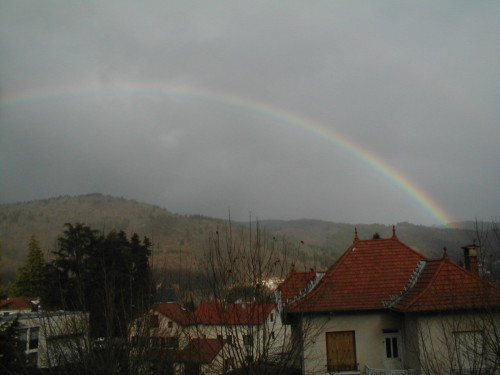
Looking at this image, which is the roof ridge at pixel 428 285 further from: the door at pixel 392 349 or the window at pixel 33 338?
the window at pixel 33 338

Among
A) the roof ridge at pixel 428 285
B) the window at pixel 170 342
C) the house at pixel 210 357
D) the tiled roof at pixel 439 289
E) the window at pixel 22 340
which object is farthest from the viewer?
the window at pixel 22 340

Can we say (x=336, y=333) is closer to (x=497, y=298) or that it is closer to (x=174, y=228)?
(x=497, y=298)

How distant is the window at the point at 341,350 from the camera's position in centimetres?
1842

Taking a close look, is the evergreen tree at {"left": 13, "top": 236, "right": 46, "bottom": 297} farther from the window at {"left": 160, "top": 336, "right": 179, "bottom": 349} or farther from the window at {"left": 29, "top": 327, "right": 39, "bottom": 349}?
the window at {"left": 160, "top": 336, "right": 179, "bottom": 349}

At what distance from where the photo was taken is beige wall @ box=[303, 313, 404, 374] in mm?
18438

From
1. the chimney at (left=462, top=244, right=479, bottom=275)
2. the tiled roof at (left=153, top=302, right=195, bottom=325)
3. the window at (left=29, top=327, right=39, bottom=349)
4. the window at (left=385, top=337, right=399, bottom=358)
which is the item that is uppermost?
the chimney at (left=462, top=244, right=479, bottom=275)

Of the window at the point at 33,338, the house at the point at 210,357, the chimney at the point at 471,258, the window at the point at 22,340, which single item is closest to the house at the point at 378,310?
the chimney at the point at 471,258

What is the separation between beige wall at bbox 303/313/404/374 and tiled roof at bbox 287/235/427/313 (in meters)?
0.55

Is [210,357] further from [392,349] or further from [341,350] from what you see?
[392,349]

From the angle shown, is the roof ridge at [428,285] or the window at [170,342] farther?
the roof ridge at [428,285]

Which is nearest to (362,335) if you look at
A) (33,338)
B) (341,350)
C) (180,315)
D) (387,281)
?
(341,350)

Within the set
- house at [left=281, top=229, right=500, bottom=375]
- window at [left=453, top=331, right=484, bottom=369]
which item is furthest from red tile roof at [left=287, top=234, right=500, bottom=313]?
window at [left=453, top=331, right=484, bottom=369]

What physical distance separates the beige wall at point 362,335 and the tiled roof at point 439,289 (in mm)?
1165

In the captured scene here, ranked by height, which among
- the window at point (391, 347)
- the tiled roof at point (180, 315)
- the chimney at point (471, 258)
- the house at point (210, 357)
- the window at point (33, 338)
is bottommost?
the window at point (33, 338)
